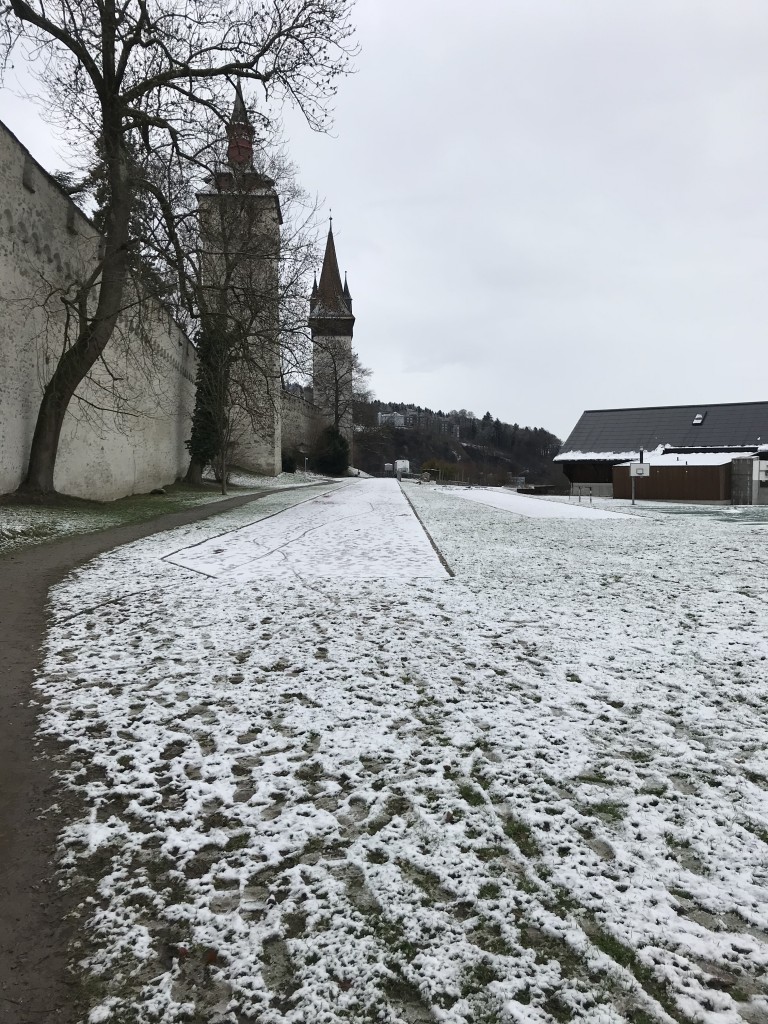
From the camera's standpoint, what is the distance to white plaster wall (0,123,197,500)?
1328 cm

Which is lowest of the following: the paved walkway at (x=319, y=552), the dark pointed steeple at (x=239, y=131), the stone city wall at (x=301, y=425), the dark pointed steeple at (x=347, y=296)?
the paved walkway at (x=319, y=552)

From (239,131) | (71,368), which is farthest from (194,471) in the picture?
(239,131)

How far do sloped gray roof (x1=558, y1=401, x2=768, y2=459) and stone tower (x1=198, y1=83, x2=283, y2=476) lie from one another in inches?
1432

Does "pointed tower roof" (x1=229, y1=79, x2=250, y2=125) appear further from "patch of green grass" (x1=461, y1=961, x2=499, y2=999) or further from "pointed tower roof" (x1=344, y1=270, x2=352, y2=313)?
"pointed tower roof" (x1=344, y1=270, x2=352, y2=313)

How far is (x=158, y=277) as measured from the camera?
1514 cm

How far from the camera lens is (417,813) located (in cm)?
262

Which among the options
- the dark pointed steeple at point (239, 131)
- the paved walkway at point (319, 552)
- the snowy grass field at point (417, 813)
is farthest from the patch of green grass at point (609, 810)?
the dark pointed steeple at point (239, 131)

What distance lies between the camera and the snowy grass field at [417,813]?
180 cm

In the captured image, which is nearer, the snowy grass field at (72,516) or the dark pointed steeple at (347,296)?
the snowy grass field at (72,516)

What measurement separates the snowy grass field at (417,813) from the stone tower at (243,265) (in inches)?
477

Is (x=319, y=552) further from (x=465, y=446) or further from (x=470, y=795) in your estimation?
(x=465, y=446)

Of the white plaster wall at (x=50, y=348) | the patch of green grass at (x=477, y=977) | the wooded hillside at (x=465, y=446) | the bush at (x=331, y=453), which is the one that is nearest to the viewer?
the patch of green grass at (x=477, y=977)

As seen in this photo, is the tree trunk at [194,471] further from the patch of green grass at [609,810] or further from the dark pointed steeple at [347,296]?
the dark pointed steeple at [347,296]

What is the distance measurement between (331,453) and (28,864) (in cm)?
5204
